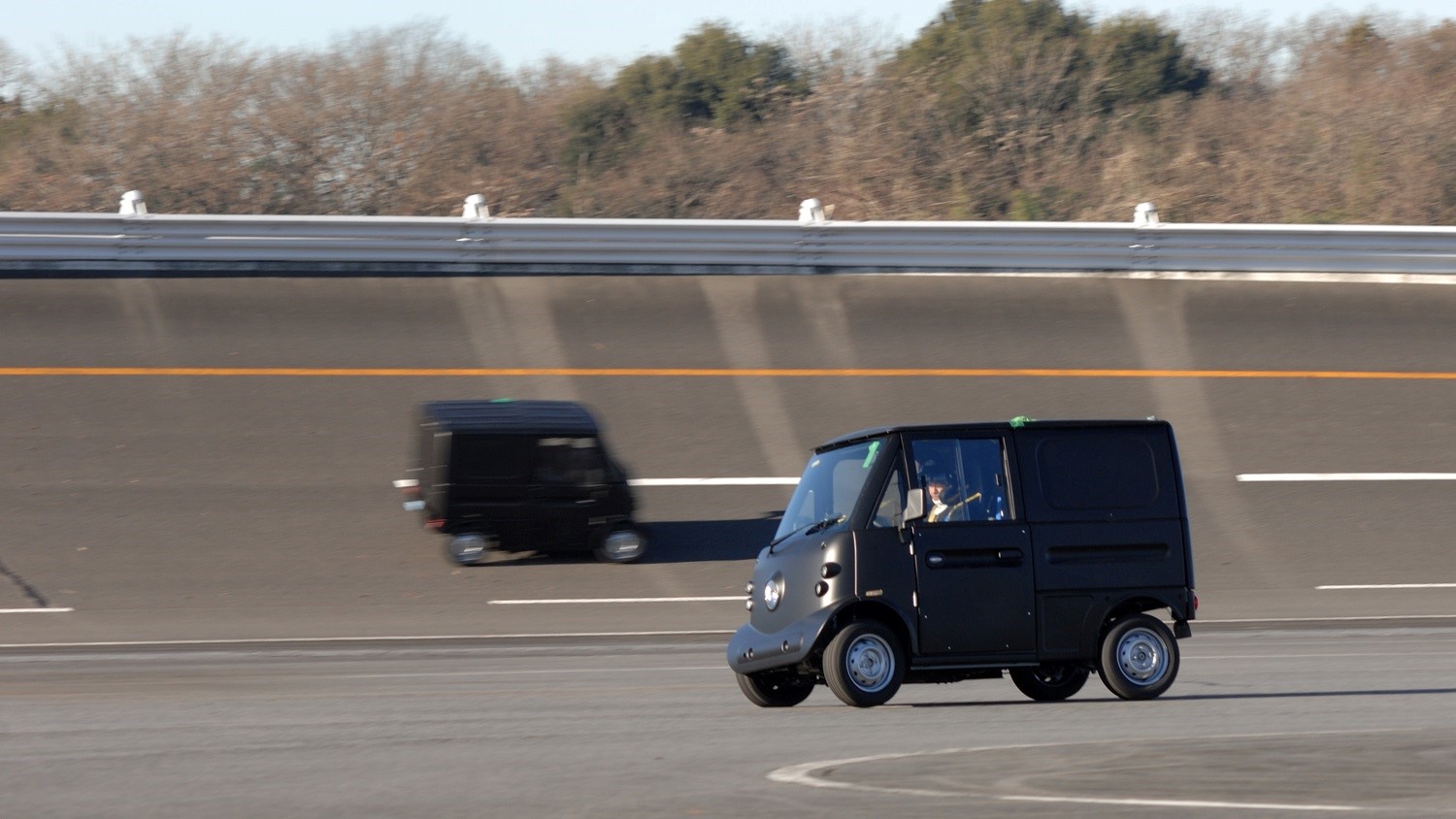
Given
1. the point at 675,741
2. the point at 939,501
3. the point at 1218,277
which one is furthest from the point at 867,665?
the point at 1218,277

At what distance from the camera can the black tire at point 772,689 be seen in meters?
10.1

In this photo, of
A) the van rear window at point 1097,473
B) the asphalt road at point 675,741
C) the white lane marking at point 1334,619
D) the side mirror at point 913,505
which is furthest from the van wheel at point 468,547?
the van rear window at point 1097,473

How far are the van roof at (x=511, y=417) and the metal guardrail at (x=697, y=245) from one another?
15.8 feet

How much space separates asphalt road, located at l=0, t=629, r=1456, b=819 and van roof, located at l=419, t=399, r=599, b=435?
4.03 meters

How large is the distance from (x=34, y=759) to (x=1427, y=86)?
30.1 m

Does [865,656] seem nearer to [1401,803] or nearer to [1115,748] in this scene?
[1115,748]

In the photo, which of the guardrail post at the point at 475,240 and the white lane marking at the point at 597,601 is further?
the guardrail post at the point at 475,240

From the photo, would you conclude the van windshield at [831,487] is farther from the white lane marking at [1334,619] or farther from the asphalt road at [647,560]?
the white lane marking at [1334,619]

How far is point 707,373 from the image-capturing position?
1958 centimetres

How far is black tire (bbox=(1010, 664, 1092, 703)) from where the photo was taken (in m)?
10.2

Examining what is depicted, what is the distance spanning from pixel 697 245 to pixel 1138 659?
12.8 metres

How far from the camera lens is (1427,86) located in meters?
31.5

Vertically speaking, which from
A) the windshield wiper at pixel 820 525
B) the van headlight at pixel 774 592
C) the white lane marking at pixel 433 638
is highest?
the windshield wiper at pixel 820 525

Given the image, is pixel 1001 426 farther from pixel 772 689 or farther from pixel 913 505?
pixel 772 689
